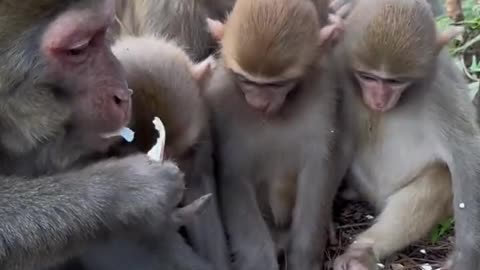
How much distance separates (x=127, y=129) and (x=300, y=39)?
0.83 m

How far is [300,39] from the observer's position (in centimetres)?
412

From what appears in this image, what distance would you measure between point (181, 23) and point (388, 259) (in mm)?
→ 1392

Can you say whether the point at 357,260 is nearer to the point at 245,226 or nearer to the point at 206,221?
the point at 245,226

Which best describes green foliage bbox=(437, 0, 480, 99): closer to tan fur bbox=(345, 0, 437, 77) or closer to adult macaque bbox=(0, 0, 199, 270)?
tan fur bbox=(345, 0, 437, 77)

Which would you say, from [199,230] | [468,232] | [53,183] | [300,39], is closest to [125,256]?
[199,230]

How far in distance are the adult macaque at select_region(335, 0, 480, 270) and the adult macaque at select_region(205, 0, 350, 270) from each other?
0.15 m

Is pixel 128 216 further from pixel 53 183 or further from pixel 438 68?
pixel 438 68

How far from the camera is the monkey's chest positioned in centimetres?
451

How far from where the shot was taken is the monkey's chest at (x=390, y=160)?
4.51 metres

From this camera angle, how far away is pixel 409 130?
4.49m

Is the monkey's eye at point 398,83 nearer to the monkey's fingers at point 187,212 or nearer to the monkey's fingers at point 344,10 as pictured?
the monkey's fingers at point 344,10

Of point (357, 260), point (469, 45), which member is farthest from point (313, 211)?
point (469, 45)

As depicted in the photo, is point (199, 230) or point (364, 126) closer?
point (199, 230)

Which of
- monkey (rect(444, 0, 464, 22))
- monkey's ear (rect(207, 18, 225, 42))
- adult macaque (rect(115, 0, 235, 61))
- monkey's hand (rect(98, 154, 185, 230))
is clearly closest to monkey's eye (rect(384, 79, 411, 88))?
monkey's ear (rect(207, 18, 225, 42))
